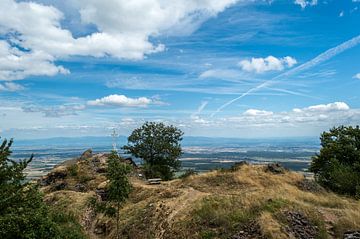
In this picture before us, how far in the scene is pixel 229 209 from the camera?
2995 cm

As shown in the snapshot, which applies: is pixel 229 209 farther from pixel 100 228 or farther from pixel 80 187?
pixel 80 187

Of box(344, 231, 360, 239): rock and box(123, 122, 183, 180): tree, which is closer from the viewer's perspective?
box(344, 231, 360, 239): rock

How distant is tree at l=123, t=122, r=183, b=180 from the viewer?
211 feet

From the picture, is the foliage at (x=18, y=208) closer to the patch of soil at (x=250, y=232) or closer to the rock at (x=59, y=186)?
the patch of soil at (x=250, y=232)

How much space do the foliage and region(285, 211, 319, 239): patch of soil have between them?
17050 millimetres

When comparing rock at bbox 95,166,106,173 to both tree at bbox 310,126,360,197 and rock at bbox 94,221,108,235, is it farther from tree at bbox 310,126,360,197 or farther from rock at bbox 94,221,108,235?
tree at bbox 310,126,360,197

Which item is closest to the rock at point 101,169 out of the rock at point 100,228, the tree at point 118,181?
the rock at point 100,228

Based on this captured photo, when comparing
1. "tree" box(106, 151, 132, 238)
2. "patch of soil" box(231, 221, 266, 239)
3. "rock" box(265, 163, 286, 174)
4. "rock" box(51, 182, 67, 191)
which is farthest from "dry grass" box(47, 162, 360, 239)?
"rock" box(51, 182, 67, 191)

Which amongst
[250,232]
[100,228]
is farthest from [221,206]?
[100,228]

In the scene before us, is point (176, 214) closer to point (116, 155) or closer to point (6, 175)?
point (116, 155)

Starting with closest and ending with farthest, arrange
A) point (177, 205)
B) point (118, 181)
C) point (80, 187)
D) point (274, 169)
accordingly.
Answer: point (118, 181) < point (177, 205) < point (274, 169) < point (80, 187)

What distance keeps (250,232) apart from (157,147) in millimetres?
39166

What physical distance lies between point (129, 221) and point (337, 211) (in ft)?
62.4

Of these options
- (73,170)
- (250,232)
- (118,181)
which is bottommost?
(250,232)
